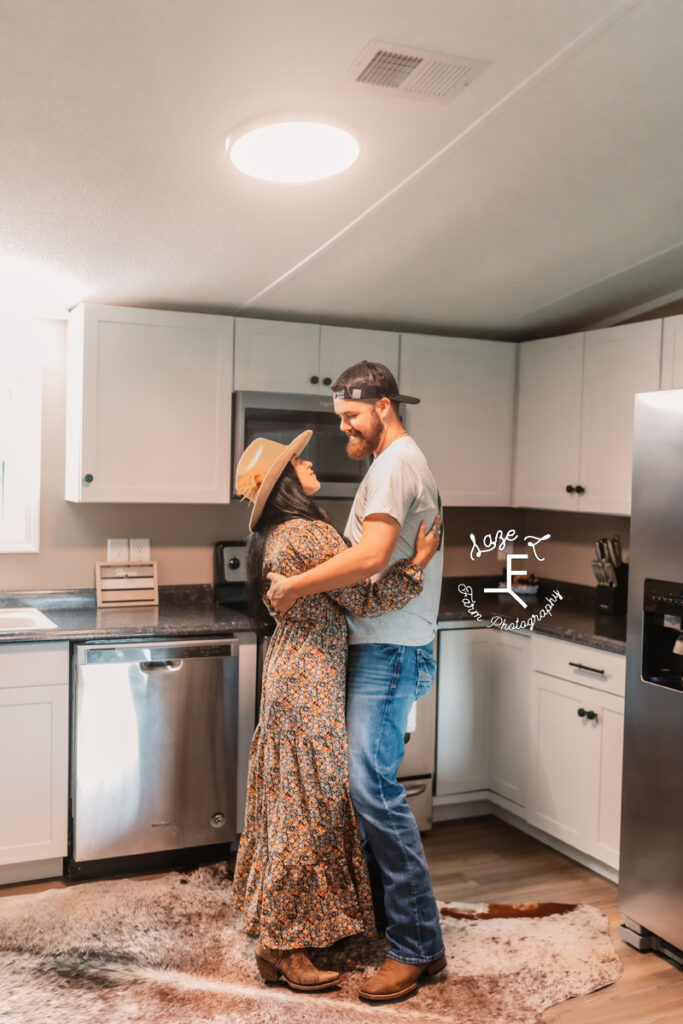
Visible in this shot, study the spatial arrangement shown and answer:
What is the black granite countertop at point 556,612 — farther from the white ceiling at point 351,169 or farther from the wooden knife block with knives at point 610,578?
the white ceiling at point 351,169

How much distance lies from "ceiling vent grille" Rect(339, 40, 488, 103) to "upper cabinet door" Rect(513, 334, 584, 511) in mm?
1939

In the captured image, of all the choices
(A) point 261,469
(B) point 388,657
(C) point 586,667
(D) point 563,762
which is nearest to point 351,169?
(A) point 261,469

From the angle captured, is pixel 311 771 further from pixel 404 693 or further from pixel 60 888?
pixel 60 888

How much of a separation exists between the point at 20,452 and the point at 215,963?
6.98ft

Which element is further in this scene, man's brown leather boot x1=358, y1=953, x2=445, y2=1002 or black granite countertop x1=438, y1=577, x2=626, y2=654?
black granite countertop x1=438, y1=577, x2=626, y2=654

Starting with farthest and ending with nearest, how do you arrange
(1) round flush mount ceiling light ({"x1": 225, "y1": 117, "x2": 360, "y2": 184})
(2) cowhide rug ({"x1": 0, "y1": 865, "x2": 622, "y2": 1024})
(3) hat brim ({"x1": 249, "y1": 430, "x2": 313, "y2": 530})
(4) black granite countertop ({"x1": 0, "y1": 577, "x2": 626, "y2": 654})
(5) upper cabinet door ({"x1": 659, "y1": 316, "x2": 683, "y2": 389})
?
(5) upper cabinet door ({"x1": 659, "y1": 316, "x2": 683, "y2": 389}) < (4) black granite countertop ({"x1": 0, "y1": 577, "x2": 626, "y2": 654}) < (3) hat brim ({"x1": 249, "y1": 430, "x2": 313, "y2": 530}) < (2) cowhide rug ({"x1": 0, "y1": 865, "x2": 622, "y2": 1024}) < (1) round flush mount ceiling light ({"x1": 225, "y1": 117, "x2": 360, "y2": 184})

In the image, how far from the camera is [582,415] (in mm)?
3693

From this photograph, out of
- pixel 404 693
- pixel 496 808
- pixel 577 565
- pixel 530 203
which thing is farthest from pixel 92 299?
pixel 496 808

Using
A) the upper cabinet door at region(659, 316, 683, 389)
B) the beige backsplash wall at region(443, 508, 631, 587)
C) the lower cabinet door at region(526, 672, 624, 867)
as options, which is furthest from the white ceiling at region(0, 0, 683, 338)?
the lower cabinet door at region(526, 672, 624, 867)

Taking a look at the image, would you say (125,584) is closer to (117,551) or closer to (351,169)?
(117,551)

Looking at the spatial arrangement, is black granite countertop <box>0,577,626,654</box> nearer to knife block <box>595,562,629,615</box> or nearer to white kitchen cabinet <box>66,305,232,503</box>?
knife block <box>595,562,629,615</box>

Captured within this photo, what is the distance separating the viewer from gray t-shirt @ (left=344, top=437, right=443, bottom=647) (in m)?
2.37

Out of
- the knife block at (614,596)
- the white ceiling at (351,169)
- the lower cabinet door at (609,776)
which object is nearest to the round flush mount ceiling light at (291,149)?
the white ceiling at (351,169)

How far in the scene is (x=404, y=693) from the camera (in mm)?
2479
